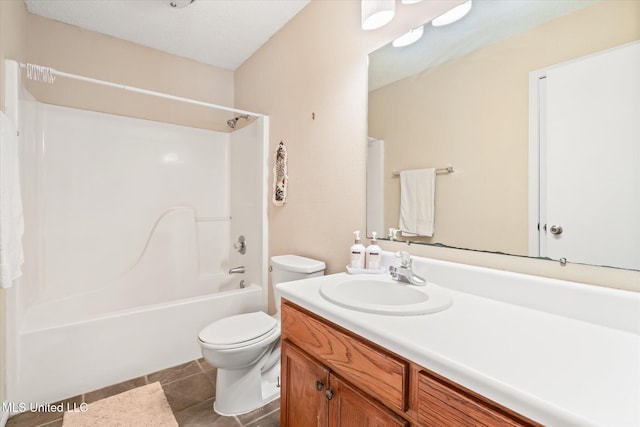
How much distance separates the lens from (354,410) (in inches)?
33.7

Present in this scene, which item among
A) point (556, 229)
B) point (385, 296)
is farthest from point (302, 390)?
point (556, 229)

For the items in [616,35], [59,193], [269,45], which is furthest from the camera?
[269,45]

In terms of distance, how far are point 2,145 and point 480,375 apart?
188cm

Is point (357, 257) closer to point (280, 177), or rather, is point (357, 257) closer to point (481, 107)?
point (481, 107)

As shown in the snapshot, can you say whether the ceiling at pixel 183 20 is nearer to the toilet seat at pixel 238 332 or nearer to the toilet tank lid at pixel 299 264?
the toilet tank lid at pixel 299 264

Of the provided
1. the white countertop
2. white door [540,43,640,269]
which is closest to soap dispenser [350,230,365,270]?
the white countertop

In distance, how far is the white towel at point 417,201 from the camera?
1279mm

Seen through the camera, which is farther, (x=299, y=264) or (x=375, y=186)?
(x=299, y=264)

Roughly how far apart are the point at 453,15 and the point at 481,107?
425 millimetres

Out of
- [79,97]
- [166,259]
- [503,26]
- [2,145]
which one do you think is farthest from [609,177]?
[79,97]

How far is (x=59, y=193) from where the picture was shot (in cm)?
218

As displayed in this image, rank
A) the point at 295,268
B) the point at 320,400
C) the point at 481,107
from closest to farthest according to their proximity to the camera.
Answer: the point at 320,400
the point at 481,107
the point at 295,268

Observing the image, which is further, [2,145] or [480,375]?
[2,145]

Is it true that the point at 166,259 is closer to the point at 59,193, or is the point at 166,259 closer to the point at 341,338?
the point at 59,193
